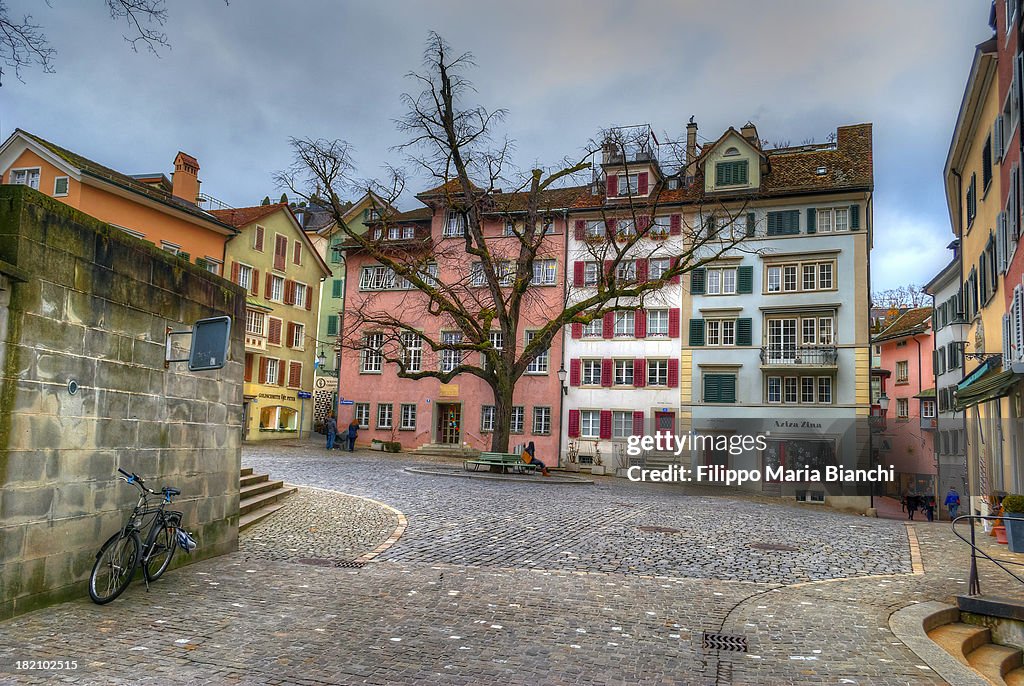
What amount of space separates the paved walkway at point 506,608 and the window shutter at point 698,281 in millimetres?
26087

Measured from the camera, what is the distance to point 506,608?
8852mm

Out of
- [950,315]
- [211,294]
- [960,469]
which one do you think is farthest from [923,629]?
[950,315]

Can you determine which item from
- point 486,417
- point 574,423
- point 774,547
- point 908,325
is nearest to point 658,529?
point 774,547

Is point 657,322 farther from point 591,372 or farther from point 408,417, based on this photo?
point 408,417

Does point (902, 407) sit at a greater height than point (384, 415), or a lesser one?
greater

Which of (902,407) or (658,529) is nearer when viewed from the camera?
(658,529)

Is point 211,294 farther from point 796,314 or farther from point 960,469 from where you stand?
point 796,314

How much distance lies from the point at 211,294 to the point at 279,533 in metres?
4.28

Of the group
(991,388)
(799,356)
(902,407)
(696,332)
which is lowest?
(991,388)

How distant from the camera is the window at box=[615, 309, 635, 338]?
43.0m

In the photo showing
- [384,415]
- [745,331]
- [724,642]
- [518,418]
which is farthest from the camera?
[384,415]

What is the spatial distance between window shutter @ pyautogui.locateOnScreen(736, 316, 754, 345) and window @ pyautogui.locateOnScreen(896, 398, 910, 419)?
2214 centimetres

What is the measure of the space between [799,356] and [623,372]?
28.1 feet

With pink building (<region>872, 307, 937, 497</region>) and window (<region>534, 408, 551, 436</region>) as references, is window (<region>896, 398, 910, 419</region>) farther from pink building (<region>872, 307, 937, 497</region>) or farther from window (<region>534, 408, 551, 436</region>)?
window (<region>534, 408, 551, 436</region>)
